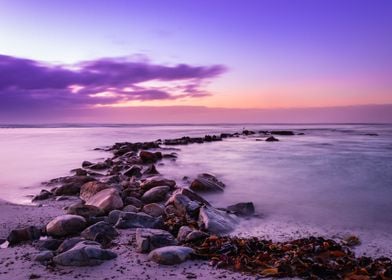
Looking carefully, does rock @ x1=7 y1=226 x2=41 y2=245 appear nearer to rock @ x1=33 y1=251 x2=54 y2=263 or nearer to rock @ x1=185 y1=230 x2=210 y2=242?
rock @ x1=33 y1=251 x2=54 y2=263

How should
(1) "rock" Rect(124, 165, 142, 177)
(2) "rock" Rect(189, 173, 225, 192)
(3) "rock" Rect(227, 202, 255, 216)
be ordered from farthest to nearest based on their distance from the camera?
(1) "rock" Rect(124, 165, 142, 177) < (2) "rock" Rect(189, 173, 225, 192) < (3) "rock" Rect(227, 202, 255, 216)

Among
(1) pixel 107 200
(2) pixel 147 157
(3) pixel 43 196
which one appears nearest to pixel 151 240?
(1) pixel 107 200

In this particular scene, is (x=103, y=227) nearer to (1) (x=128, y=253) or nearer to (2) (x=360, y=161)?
(1) (x=128, y=253)

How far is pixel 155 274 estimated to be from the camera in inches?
179

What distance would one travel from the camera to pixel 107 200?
772 centimetres

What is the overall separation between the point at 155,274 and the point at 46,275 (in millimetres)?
1234

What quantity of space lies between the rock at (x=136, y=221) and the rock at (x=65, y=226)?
2.11 ft

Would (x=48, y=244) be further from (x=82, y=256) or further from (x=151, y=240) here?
(x=151, y=240)

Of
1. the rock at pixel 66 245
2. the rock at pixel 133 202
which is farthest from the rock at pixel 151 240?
the rock at pixel 133 202

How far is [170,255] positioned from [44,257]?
62.2 inches

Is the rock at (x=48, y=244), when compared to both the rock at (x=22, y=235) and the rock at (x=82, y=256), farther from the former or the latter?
the rock at (x=82, y=256)

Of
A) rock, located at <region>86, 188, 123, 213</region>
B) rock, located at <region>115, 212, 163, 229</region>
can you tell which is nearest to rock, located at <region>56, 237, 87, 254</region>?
rock, located at <region>115, 212, 163, 229</region>

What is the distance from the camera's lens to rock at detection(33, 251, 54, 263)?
Answer: 191 inches

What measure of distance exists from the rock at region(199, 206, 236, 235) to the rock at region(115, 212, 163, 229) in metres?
0.77
